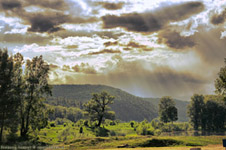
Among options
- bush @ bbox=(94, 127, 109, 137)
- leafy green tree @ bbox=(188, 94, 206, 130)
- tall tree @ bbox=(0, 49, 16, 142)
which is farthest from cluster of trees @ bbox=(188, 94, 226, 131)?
tall tree @ bbox=(0, 49, 16, 142)

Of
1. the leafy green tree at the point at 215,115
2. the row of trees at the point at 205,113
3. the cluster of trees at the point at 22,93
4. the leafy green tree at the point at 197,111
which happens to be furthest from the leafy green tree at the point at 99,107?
the leafy green tree at the point at 215,115

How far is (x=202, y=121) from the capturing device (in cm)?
12262

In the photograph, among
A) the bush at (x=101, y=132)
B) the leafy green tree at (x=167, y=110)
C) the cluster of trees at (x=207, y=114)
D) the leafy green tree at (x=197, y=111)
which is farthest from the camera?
the leafy green tree at (x=167, y=110)

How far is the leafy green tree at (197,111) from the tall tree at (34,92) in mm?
87553

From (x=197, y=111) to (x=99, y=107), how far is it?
2167 inches

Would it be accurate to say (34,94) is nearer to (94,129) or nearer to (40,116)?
(40,116)

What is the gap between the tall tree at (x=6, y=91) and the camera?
51.2 metres

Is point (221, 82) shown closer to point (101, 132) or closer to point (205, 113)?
point (101, 132)

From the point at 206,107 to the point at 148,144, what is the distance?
7145 centimetres

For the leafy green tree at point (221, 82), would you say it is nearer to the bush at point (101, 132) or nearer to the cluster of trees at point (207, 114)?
the bush at point (101, 132)

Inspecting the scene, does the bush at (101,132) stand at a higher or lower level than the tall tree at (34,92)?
lower

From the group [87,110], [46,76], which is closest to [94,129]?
Answer: [87,110]

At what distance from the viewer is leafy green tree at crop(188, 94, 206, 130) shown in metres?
123

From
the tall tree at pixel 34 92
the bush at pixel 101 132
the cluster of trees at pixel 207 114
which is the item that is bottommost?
the bush at pixel 101 132
